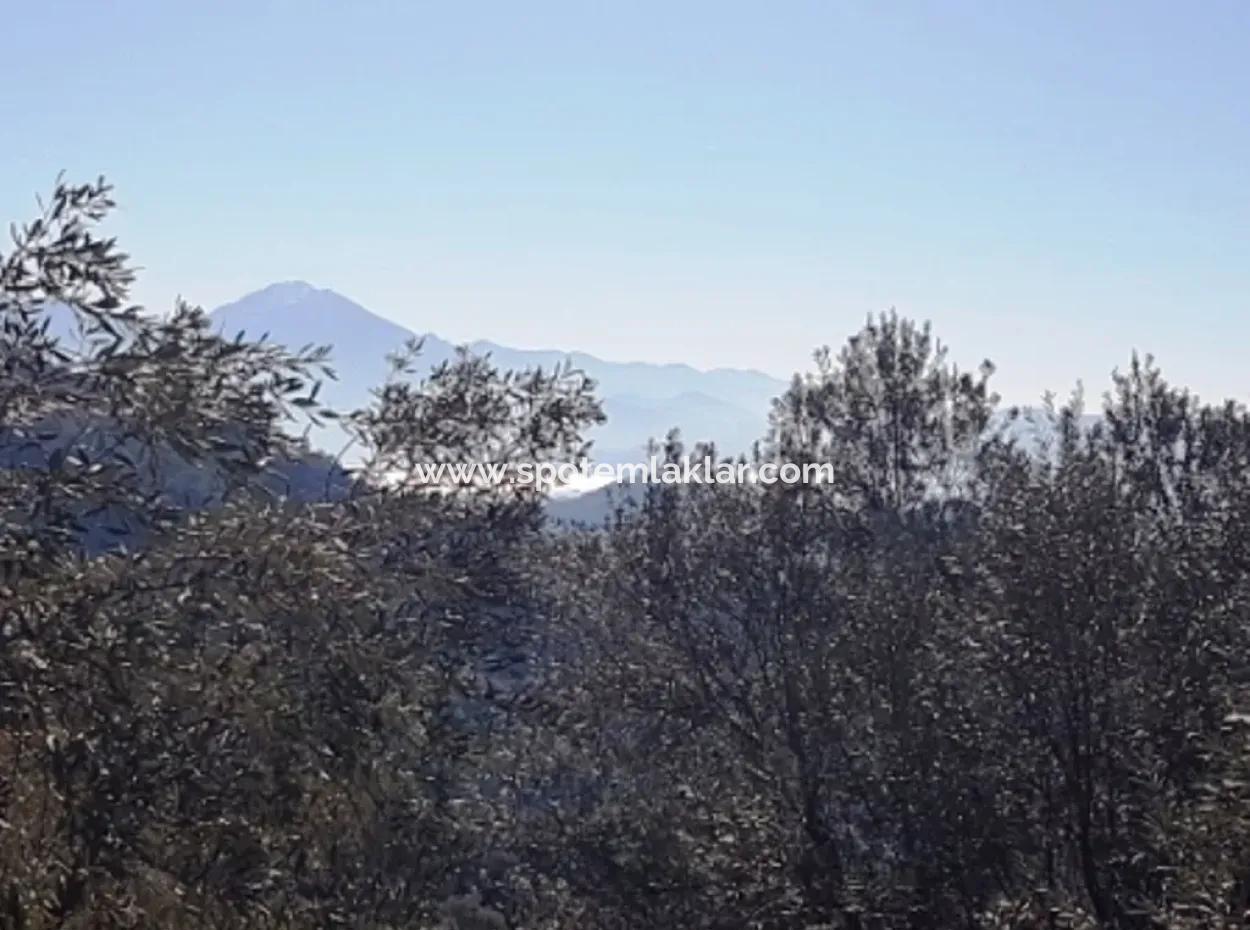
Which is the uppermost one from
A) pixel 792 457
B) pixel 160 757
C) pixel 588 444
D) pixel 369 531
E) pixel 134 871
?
pixel 792 457

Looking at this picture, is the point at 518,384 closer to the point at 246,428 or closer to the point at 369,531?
the point at 369,531

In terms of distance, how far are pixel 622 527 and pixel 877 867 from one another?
16.0 ft

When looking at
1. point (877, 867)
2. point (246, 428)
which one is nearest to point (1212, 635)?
point (877, 867)

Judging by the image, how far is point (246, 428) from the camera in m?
7.19

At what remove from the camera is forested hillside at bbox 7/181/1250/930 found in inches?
246

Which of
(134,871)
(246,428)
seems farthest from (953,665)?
(134,871)

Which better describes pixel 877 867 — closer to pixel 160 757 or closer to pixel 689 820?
pixel 689 820

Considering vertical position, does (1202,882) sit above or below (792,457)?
below

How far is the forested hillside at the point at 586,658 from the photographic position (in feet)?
20.5

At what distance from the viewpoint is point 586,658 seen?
16.7 m

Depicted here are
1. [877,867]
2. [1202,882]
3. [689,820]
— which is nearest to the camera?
[1202,882]

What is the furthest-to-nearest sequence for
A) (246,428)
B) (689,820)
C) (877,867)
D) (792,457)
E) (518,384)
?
1. (792,457)
2. (689,820)
3. (877,867)
4. (518,384)
5. (246,428)

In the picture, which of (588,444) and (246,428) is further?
(588,444)

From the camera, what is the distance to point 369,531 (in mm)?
8289
